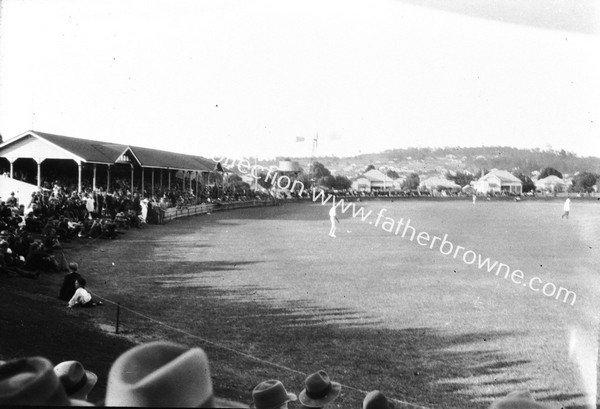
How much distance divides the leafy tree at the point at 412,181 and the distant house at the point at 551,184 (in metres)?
1.32

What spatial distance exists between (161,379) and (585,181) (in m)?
3.58

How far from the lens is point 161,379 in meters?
1.82

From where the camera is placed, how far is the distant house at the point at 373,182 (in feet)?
18.9

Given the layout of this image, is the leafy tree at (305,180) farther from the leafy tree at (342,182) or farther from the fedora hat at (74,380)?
the fedora hat at (74,380)

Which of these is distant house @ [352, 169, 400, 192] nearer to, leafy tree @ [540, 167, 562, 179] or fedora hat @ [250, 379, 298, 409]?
leafy tree @ [540, 167, 562, 179]

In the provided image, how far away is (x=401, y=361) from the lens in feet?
16.9

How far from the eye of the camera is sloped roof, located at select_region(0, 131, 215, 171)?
5332 mm

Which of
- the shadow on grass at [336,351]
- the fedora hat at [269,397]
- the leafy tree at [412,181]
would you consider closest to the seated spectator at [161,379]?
the fedora hat at [269,397]

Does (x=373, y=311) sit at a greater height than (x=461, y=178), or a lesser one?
lesser

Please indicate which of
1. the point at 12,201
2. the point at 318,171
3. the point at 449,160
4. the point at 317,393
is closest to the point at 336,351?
the point at 318,171

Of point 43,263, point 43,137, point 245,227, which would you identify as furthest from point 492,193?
point 245,227

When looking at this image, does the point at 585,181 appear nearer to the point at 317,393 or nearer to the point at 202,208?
the point at 317,393

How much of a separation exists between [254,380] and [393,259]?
635cm

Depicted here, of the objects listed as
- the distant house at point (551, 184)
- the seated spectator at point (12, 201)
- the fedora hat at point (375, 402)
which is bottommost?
the fedora hat at point (375, 402)
